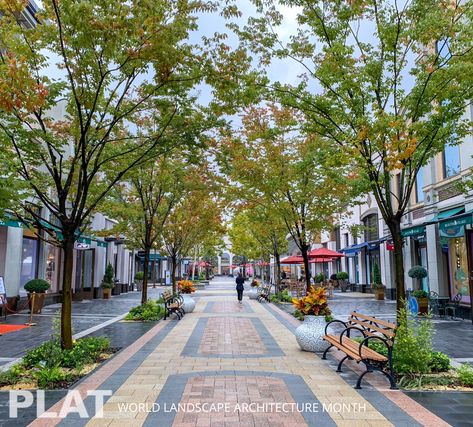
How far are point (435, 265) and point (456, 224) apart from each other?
4.30 meters

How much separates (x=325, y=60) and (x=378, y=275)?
18.5m

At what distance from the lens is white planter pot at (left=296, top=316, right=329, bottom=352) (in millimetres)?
9102

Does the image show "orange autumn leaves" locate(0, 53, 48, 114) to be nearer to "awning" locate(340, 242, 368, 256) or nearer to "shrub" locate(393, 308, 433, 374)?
"shrub" locate(393, 308, 433, 374)

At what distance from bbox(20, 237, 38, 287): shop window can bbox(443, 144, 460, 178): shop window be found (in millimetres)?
17702

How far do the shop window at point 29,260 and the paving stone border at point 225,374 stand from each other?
46.6ft

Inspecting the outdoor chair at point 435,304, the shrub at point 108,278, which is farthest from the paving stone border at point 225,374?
the shrub at point 108,278

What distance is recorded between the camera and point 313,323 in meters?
9.34

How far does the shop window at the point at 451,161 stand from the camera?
Result: 15.7 m

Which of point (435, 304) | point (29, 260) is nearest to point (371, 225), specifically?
point (435, 304)

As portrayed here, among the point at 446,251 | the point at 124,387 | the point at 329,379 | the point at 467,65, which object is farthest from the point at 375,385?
the point at 446,251

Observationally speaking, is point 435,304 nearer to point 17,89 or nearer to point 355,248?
point 17,89

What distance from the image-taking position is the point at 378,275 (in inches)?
976

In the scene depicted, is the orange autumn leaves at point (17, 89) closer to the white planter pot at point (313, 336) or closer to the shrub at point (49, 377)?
the shrub at point (49, 377)

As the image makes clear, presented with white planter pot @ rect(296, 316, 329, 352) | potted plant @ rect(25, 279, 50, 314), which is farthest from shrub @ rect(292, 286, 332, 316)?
potted plant @ rect(25, 279, 50, 314)
